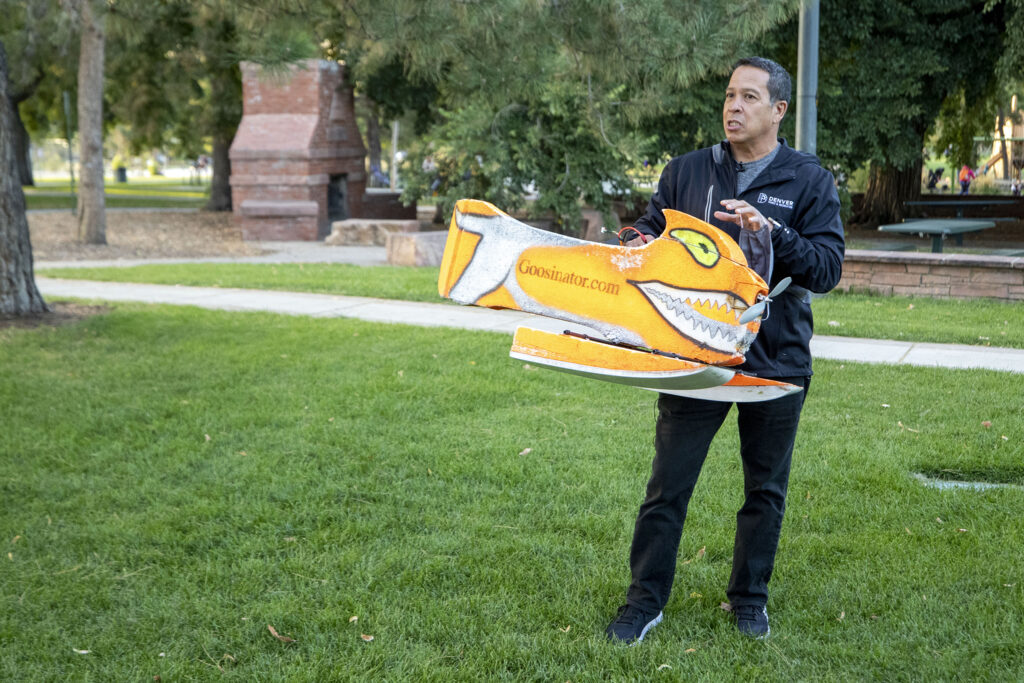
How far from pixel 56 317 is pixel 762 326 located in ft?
24.4

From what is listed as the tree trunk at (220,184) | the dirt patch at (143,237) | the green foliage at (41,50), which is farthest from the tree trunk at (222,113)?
the green foliage at (41,50)

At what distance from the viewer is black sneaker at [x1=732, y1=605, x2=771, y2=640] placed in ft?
Result: 10.3

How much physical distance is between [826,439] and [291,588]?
299 cm

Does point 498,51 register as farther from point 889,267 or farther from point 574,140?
point 574,140

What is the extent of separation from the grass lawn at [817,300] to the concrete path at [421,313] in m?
0.25

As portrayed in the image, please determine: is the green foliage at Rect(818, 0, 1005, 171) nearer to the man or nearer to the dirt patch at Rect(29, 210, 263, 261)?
the dirt patch at Rect(29, 210, 263, 261)

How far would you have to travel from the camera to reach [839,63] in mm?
14328

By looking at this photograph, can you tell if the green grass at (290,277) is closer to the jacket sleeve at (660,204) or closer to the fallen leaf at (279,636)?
the fallen leaf at (279,636)

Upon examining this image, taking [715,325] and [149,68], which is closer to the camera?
[715,325]


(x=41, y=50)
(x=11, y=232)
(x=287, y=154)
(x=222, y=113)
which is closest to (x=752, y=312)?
(x=11, y=232)

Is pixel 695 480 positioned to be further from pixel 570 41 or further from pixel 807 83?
pixel 807 83

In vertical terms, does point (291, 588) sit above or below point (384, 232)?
below

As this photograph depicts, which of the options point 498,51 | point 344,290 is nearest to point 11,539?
point 498,51

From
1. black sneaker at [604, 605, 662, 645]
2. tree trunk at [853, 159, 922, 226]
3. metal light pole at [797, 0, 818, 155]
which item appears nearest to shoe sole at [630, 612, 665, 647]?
black sneaker at [604, 605, 662, 645]
